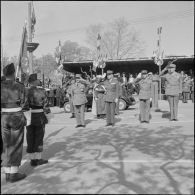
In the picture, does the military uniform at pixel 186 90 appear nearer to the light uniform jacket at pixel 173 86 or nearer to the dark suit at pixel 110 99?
the light uniform jacket at pixel 173 86

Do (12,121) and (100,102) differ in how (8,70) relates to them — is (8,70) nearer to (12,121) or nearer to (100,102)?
(12,121)

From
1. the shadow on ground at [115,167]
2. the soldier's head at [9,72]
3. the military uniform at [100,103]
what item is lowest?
the shadow on ground at [115,167]

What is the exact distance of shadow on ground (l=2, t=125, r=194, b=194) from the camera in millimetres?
4961

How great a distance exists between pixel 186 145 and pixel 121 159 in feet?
5.91

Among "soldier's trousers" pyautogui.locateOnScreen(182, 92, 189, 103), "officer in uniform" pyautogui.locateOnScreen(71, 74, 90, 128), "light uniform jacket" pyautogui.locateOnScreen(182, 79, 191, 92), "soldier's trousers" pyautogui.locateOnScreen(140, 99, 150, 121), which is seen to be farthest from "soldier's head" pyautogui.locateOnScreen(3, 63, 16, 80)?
"light uniform jacket" pyautogui.locateOnScreen(182, 79, 191, 92)

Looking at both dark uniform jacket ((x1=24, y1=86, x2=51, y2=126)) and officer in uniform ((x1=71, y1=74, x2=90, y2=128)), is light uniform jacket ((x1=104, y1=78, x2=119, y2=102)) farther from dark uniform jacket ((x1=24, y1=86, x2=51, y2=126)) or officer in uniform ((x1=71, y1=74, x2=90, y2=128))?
dark uniform jacket ((x1=24, y1=86, x2=51, y2=126))

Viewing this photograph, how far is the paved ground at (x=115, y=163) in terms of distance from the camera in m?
4.99

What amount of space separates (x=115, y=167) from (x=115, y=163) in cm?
27

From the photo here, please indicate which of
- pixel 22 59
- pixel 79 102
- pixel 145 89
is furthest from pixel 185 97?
pixel 22 59

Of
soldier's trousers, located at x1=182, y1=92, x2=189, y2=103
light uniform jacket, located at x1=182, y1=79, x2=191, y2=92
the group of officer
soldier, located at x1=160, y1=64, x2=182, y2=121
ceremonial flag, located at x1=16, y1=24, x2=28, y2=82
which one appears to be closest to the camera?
the group of officer

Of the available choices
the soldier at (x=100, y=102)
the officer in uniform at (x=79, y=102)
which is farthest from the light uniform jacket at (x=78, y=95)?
the soldier at (x=100, y=102)

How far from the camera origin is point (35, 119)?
21.5 feet

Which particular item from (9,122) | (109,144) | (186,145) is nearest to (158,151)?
(186,145)

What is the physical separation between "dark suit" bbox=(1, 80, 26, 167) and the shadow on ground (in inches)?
17.5
